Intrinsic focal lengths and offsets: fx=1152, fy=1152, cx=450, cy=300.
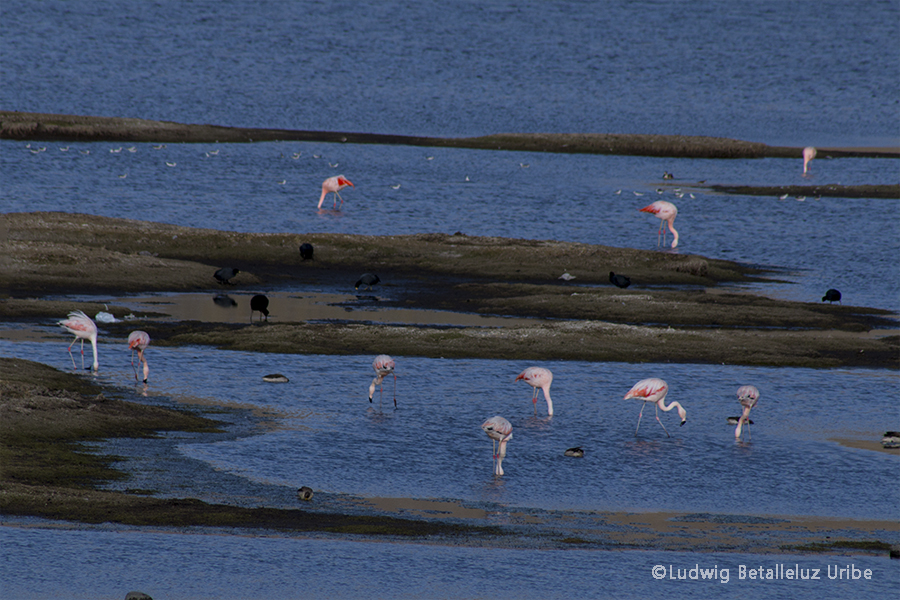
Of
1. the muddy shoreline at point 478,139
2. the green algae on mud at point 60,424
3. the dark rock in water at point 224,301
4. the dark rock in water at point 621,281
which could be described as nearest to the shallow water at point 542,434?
the green algae on mud at point 60,424

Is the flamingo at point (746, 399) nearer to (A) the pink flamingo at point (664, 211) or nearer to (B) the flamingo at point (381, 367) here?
(B) the flamingo at point (381, 367)

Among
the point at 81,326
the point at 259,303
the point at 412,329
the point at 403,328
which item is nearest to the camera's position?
the point at 81,326

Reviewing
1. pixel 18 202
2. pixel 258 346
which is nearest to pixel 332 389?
pixel 258 346

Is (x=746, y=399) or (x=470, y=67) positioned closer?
(x=746, y=399)

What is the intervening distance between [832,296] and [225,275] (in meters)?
14.2

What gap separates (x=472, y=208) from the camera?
1598 inches

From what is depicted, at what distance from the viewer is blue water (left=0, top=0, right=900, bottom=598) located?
11.1 meters

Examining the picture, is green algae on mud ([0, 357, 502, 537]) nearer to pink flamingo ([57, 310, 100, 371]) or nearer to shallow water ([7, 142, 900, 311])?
pink flamingo ([57, 310, 100, 371])

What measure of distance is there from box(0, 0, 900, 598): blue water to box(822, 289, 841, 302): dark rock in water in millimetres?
1168

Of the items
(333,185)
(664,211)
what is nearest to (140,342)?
(664,211)

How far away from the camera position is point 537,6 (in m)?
117

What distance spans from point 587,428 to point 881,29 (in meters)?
110

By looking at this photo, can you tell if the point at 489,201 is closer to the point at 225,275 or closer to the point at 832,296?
the point at 225,275

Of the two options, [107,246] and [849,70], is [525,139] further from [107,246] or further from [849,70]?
[849,70]
